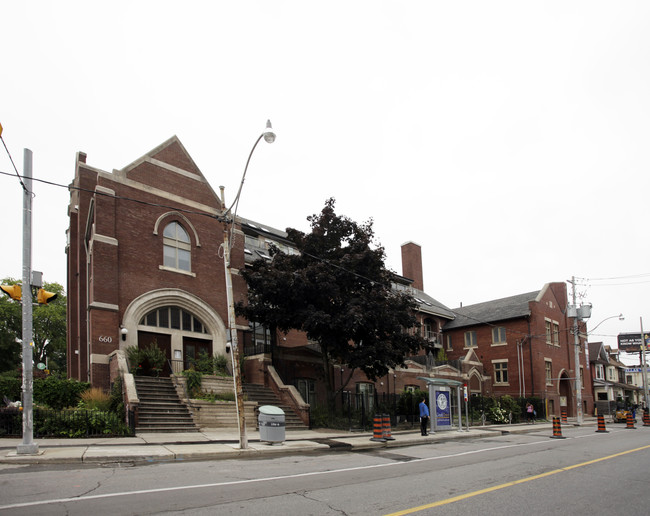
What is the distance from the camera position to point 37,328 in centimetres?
5300

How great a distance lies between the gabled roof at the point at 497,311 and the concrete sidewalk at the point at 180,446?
26729mm

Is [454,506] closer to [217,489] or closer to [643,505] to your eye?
[643,505]

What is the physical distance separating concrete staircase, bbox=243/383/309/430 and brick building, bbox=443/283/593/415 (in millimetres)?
21272

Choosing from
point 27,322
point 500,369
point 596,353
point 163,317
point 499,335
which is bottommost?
point 500,369

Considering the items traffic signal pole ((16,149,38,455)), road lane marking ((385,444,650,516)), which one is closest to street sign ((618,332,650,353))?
road lane marking ((385,444,650,516))

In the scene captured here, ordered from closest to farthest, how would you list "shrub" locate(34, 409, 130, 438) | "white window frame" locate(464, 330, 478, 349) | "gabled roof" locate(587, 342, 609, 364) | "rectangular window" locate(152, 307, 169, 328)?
"shrub" locate(34, 409, 130, 438) → "rectangular window" locate(152, 307, 169, 328) → "white window frame" locate(464, 330, 478, 349) → "gabled roof" locate(587, 342, 609, 364)

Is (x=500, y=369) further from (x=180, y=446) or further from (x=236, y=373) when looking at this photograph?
(x=180, y=446)

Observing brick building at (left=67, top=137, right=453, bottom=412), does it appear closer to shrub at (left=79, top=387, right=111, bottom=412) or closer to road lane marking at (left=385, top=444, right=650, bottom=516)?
shrub at (left=79, top=387, right=111, bottom=412)

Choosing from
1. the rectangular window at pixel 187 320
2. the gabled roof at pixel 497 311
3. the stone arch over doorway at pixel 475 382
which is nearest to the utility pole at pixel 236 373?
the rectangular window at pixel 187 320

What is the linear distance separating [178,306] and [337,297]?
810 cm

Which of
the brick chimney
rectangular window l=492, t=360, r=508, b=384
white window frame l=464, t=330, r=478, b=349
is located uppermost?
the brick chimney

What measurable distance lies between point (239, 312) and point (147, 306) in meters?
4.18

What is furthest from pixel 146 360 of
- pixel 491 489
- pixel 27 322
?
pixel 491 489

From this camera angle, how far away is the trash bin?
1705cm
